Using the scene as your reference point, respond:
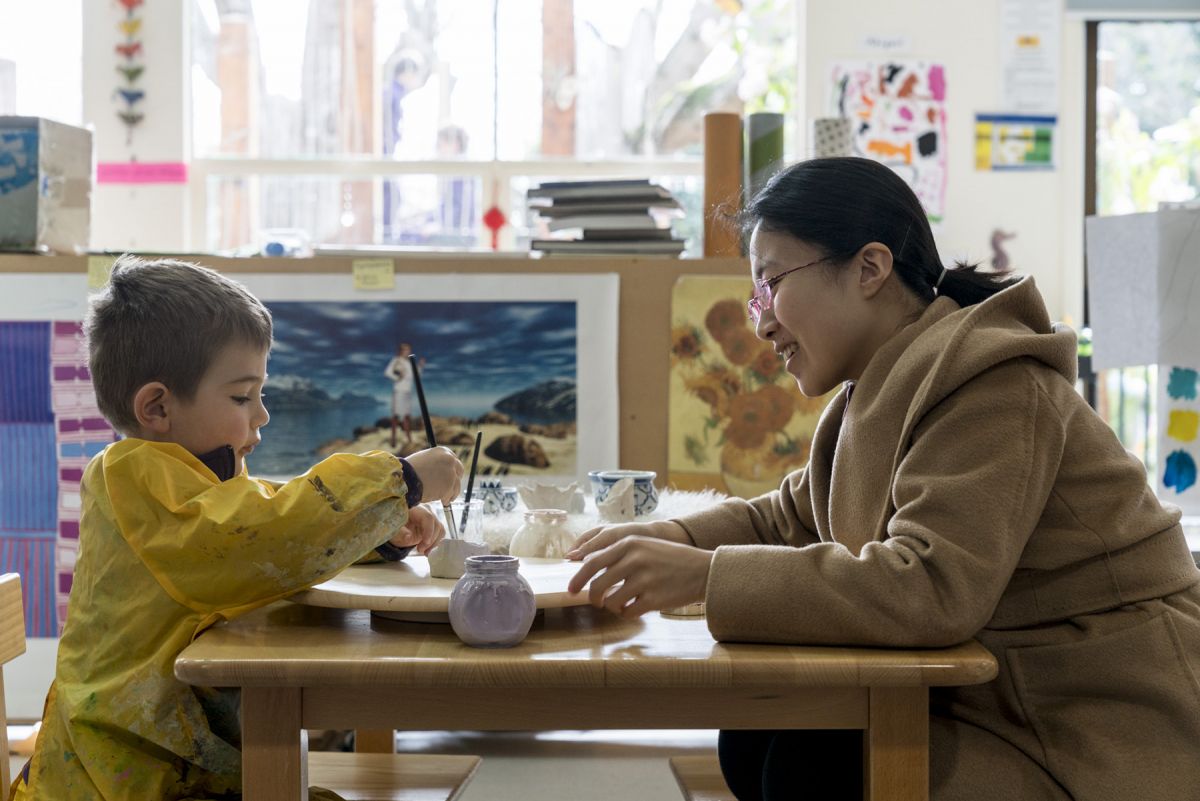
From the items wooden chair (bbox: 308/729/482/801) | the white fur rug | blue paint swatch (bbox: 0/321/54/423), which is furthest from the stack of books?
wooden chair (bbox: 308/729/482/801)

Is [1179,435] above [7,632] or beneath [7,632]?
above

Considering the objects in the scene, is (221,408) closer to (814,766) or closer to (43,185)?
(814,766)

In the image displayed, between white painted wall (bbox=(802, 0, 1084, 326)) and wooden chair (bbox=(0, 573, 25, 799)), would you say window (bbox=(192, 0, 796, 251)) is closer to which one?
white painted wall (bbox=(802, 0, 1084, 326))

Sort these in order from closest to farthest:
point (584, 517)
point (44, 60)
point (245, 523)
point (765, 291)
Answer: point (245, 523), point (765, 291), point (584, 517), point (44, 60)

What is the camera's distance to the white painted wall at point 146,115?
12.7 feet

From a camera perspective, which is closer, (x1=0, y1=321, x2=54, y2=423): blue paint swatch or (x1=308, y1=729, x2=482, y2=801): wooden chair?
(x1=308, y1=729, x2=482, y2=801): wooden chair

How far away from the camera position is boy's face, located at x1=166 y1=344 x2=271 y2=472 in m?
1.31

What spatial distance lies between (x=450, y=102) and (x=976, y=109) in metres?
1.67

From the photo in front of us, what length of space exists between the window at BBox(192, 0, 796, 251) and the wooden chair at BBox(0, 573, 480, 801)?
257 cm

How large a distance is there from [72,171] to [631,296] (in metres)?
1.31

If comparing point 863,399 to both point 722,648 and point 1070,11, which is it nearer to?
point 722,648

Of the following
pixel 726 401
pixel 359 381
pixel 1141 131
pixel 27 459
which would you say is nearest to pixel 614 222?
pixel 726 401

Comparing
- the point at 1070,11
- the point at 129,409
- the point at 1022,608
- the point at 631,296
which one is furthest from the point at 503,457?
the point at 1070,11

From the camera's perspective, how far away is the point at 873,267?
1.30 meters
